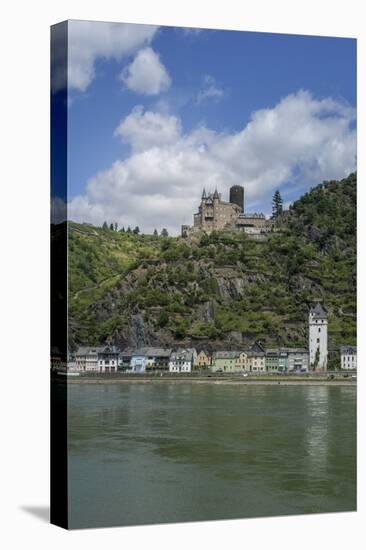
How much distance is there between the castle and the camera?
12.5m

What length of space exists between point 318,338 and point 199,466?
6.54 m

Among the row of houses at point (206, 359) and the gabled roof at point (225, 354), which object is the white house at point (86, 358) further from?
the gabled roof at point (225, 354)

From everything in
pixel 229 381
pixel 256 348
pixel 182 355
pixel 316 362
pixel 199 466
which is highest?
pixel 256 348

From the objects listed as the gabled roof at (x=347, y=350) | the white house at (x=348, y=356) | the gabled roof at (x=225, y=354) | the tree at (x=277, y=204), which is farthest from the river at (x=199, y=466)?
the tree at (x=277, y=204)

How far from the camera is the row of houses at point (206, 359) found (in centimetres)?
1502

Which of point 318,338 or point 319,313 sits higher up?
point 319,313

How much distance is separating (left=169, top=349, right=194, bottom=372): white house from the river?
2674mm

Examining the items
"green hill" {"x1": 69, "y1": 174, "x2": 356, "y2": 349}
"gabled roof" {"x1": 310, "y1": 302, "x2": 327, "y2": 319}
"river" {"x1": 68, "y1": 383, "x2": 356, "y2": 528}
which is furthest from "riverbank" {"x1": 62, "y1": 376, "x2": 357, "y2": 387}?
"river" {"x1": 68, "y1": 383, "x2": 356, "y2": 528}

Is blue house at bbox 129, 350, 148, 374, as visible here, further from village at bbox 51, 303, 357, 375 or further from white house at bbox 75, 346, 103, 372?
white house at bbox 75, 346, 103, 372

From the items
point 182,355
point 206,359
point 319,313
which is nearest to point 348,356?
point 319,313

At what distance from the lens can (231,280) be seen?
16.0m

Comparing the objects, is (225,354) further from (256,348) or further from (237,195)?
(237,195)

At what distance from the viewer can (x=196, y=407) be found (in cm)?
1515

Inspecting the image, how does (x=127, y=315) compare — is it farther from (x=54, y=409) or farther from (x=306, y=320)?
(x=54, y=409)
